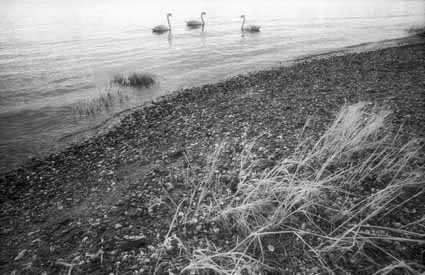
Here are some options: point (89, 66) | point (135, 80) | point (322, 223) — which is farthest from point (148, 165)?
point (89, 66)

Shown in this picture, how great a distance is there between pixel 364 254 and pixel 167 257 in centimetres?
332

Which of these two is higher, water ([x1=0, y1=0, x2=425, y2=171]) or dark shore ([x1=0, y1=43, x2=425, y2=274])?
water ([x1=0, y1=0, x2=425, y2=171])

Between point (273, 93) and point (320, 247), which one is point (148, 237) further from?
point (273, 93)

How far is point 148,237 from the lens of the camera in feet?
14.4

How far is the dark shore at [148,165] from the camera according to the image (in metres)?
4.24

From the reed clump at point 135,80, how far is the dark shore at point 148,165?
4179mm

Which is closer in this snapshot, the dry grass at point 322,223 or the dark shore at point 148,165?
the dry grass at point 322,223

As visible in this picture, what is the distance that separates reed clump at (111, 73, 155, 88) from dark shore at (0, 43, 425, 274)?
4.18 metres

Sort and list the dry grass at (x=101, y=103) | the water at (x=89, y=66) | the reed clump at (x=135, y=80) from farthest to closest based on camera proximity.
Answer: the reed clump at (x=135, y=80), the dry grass at (x=101, y=103), the water at (x=89, y=66)

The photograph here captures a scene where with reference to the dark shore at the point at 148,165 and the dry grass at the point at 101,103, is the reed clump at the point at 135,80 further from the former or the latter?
the dark shore at the point at 148,165

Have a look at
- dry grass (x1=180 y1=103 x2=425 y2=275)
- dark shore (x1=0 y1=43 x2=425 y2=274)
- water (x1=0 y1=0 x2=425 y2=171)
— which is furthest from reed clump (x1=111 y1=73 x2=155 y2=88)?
dry grass (x1=180 y1=103 x2=425 y2=275)

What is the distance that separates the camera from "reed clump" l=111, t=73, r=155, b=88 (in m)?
16.1

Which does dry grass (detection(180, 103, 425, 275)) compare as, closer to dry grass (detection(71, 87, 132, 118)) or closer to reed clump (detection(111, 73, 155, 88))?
dry grass (detection(71, 87, 132, 118))

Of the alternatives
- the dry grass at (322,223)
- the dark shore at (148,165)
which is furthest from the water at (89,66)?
the dry grass at (322,223)
